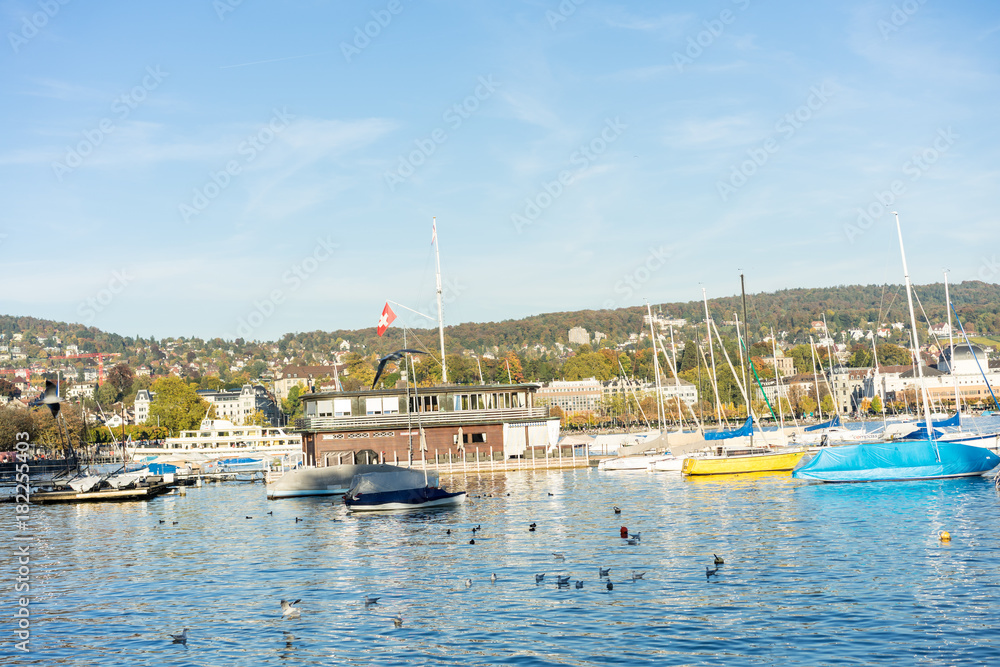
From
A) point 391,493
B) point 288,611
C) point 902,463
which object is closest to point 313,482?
Result: point 391,493

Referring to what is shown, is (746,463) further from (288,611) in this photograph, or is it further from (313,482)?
(288,611)

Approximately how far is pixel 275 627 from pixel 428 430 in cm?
5485

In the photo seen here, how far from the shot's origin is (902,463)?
49.9 metres

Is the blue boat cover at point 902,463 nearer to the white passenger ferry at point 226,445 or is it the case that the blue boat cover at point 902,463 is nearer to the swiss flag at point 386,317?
the swiss flag at point 386,317

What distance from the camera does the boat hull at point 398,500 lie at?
4816cm

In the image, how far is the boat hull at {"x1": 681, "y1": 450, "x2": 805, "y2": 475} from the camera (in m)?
61.8

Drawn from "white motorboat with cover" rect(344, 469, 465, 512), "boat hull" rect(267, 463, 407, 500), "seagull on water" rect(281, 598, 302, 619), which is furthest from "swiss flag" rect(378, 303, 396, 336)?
"seagull on water" rect(281, 598, 302, 619)

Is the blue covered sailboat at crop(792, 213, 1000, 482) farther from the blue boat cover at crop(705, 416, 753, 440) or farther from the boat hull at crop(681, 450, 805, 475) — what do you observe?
the blue boat cover at crop(705, 416, 753, 440)

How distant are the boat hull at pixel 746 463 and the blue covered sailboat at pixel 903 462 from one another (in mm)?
10457

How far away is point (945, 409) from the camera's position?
589 feet

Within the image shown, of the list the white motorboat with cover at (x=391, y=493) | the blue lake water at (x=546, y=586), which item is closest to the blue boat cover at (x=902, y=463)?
the blue lake water at (x=546, y=586)

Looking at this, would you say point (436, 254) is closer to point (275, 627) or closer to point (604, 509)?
point (604, 509)

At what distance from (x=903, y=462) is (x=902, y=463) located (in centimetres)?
8

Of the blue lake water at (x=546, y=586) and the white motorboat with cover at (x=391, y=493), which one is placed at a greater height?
the white motorboat with cover at (x=391, y=493)
